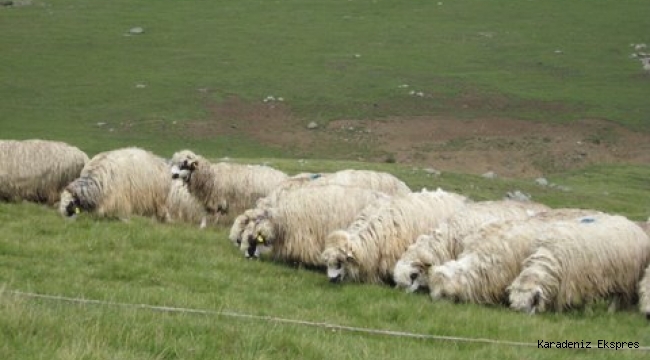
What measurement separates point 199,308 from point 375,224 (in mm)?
3889

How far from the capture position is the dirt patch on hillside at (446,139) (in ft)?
110

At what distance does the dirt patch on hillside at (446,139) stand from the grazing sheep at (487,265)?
21159 mm

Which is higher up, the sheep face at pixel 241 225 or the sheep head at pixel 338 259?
the sheep head at pixel 338 259

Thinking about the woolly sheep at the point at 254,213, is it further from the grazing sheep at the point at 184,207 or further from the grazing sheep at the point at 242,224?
the grazing sheep at the point at 184,207

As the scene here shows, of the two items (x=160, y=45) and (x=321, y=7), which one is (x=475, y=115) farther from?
(x=321, y=7)

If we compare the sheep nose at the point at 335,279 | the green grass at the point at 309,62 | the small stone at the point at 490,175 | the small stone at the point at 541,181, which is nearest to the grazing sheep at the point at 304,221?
the sheep nose at the point at 335,279

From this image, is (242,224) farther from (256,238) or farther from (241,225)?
(256,238)

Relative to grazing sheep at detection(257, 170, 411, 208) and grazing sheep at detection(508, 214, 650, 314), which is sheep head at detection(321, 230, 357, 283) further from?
grazing sheep at detection(257, 170, 411, 208)

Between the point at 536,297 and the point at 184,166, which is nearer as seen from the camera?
the point at 536,297

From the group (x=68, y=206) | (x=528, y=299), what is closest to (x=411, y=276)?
(x=528, y=299)

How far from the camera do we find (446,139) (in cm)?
3644

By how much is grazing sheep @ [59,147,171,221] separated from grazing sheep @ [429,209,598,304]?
20.7 ft

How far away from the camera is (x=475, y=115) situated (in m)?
39.7

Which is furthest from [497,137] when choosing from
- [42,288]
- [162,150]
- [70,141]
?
[42,288]
